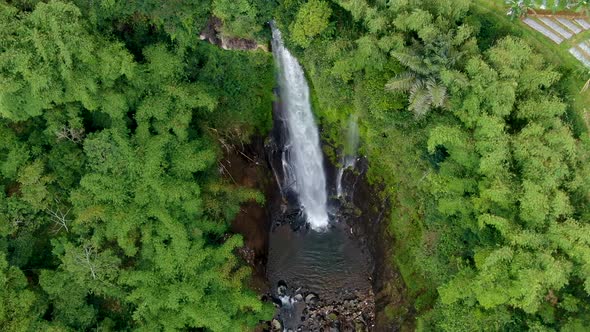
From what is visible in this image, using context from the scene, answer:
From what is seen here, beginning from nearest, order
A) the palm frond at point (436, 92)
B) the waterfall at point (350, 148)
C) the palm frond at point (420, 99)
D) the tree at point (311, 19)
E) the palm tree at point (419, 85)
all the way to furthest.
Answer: the palm frond at point (436, 92), the palm tree at point (419, 85), the palm frond at point (420, 99), the tree at point (311, 19), the waterfall at point (350, 148)

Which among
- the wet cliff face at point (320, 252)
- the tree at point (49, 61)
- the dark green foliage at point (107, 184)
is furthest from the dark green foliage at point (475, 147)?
the tree at point (49, 61)

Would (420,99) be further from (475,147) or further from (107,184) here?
(107,184)

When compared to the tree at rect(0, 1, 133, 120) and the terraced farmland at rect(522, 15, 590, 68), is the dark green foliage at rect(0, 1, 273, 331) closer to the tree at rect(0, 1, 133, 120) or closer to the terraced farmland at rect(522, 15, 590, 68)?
the tree at rect(0, 1, 133, 120)

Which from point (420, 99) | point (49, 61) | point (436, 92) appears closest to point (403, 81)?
point (420, 99)

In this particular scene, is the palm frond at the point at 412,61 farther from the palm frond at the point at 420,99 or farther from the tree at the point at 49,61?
the tree at the point at 49,61

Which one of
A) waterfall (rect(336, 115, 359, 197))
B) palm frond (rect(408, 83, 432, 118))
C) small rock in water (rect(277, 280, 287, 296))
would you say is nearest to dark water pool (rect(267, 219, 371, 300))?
small rock in water (rect(277, 280, 287, 296))

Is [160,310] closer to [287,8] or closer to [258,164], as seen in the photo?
[258,164]

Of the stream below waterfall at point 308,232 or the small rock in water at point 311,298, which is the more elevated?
the stream below waterfall at point 308,232
